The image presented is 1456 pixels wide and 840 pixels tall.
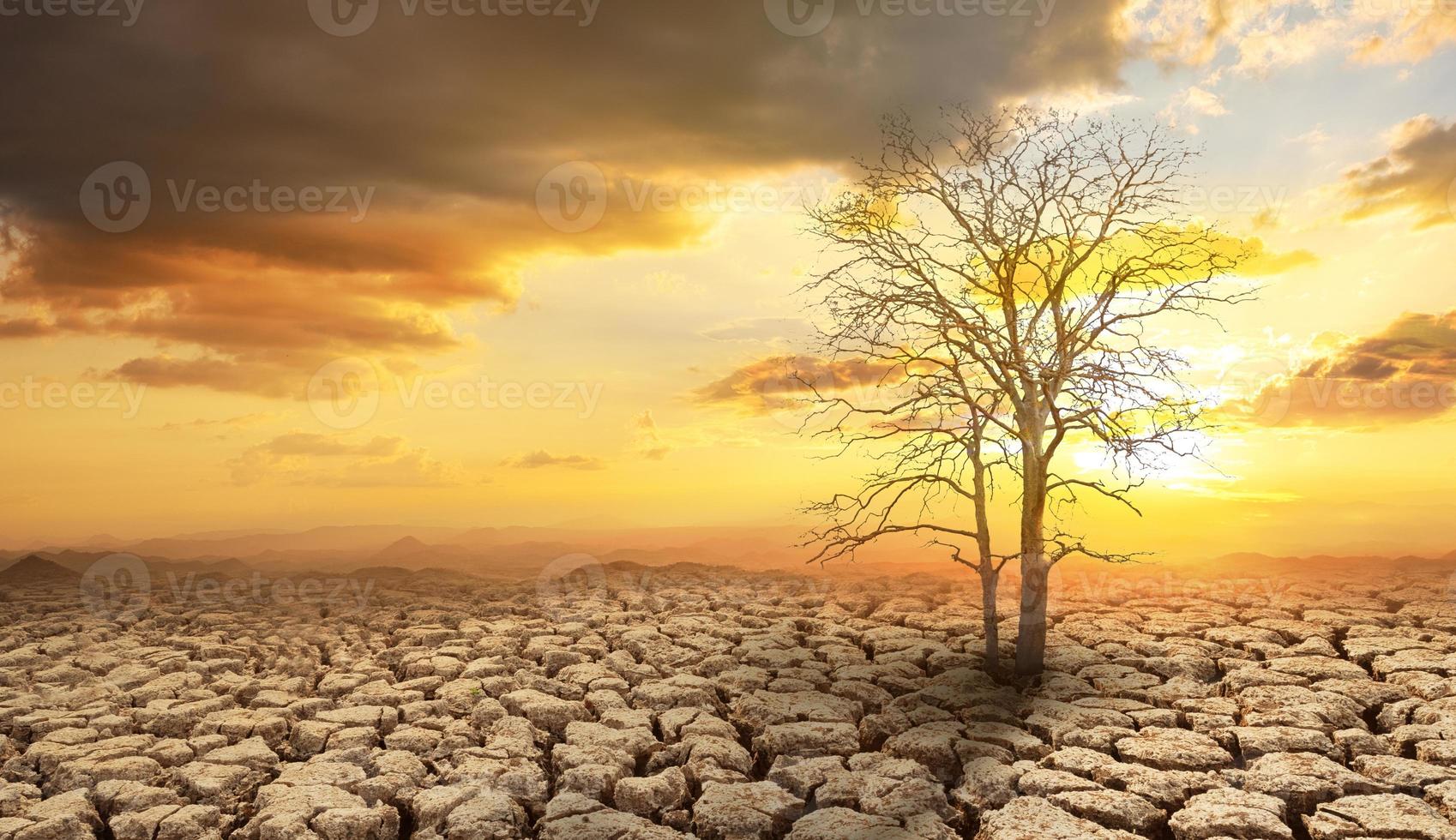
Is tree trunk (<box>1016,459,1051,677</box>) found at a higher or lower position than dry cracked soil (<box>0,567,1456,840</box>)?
higher

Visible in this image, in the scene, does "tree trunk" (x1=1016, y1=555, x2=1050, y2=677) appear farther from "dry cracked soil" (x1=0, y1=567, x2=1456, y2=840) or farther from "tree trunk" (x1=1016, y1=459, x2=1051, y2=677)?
"dry cracked soil" (x1=0, y1=567, x2=1456, y2=840)

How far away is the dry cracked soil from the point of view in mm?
5879

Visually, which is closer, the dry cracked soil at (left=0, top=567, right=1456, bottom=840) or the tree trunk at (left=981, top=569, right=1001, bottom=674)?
the dry cracked soil at (left=0, top=567, right=1456, bottom=840)

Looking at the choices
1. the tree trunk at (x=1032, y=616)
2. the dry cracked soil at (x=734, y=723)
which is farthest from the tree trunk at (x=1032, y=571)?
the dry cracked soil at (x=734, y=723)

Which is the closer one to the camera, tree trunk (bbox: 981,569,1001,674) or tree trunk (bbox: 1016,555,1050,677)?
tree trunk (bbox: 1016,555,1050,677)

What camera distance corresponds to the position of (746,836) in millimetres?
5641

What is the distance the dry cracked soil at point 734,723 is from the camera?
19.3 feet

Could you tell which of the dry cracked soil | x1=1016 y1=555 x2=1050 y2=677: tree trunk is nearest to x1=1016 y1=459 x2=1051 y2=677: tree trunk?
x1=1016 y1=555 x2=1050 y2=677: tree trunk

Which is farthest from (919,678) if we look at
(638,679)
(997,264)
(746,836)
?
(997,264)

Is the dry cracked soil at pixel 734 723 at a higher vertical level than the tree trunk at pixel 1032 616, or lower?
lower

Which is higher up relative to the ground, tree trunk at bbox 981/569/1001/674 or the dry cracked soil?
tree trunk at bbox 981/569/1001/674

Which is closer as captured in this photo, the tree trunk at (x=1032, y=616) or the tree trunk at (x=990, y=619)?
the tree trunk at (x=1032, y=616)

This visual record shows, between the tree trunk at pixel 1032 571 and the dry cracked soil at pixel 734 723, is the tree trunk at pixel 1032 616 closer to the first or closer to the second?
the tree trunk at pixel 1032 571

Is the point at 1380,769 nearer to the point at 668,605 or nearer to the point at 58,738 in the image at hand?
the point at 668,605
